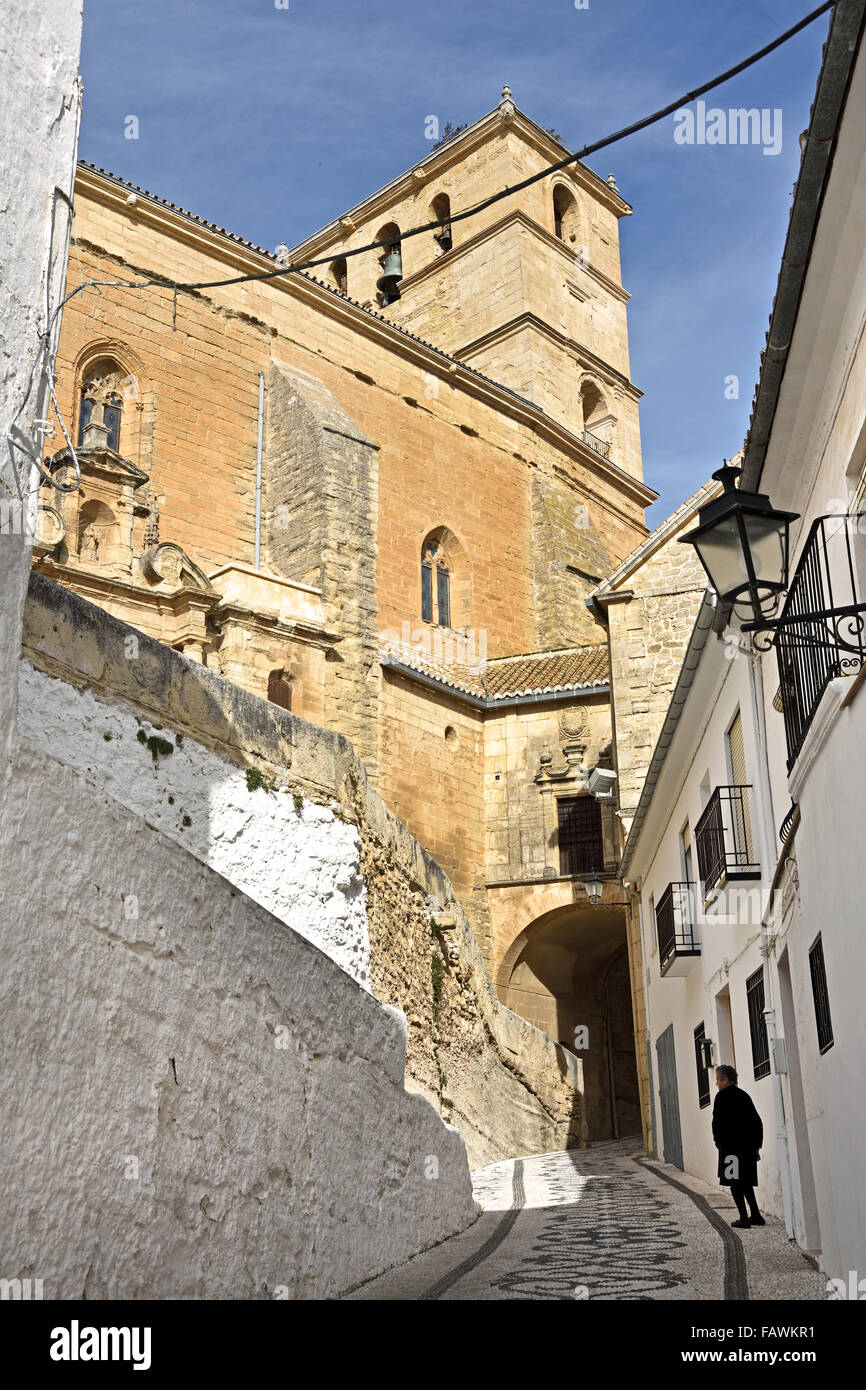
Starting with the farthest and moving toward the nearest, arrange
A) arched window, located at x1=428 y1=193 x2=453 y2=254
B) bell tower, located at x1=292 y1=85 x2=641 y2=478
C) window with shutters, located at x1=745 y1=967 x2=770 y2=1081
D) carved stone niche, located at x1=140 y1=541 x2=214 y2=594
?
arched window, located at x1=428 y1=193 x2=453 y2=254
bell tower, located at x1=292 y1=85 x2=641 y2=478
carved stone niche, located at x1=140 y1=541 x2=214 y2=594
window with shutters, located at x1=745 y1=967 x2=770 y2=1081

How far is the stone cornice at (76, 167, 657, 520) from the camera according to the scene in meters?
21.0

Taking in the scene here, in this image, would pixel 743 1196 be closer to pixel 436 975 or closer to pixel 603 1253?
pixel 603 1253

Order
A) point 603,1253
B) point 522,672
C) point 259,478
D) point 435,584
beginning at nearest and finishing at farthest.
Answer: point 603,1253 → point 259,478 → point 522,672 → point 435,584

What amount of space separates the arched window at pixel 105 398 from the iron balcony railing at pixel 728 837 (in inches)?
513

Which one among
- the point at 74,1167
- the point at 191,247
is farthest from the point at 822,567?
the point at 191,247

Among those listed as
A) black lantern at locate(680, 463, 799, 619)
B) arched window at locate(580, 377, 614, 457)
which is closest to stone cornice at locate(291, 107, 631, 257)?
arched window at locate(580, 377, 614, 457)

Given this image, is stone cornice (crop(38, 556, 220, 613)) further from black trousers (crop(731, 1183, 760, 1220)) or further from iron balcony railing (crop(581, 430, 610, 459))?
iron balcony railing (crop(581, 430, 610, 459))

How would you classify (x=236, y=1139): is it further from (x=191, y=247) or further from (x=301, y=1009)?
(x=191, y=247)

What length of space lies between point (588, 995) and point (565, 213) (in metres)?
20.7

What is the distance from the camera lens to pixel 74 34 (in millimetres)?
5016

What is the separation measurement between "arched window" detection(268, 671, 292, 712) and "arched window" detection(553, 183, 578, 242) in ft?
64.0

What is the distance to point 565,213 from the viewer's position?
3497cm

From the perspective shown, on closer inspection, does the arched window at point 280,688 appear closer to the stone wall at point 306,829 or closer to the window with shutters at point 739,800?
the stone wall at point 306,829

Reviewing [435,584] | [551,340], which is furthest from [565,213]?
[435,584]
